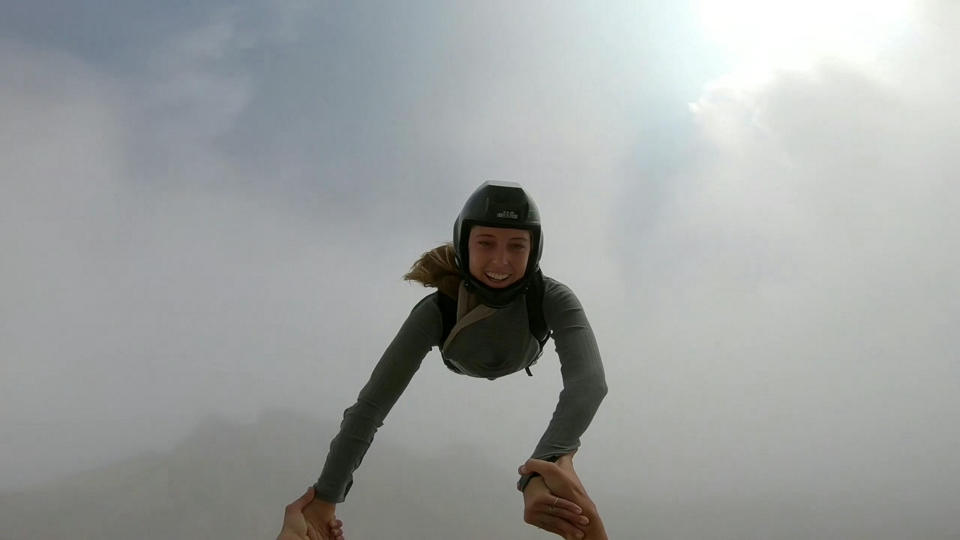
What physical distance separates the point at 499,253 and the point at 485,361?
0.90 m

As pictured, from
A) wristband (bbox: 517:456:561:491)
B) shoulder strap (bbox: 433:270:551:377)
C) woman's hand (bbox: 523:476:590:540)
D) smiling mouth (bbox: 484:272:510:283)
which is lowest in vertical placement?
woman's hand (bbox: 523:476:590:540)

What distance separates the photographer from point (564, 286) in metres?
4.62

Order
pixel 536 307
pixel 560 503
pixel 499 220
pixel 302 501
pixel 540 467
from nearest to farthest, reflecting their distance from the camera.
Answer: pixel 560 503, pixel 540 467, pixel 302 501, pixel 499 220, pixel 536 307

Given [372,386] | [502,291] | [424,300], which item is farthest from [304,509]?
[502,291]

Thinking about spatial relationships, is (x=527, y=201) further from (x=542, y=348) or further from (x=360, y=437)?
(x=360, y=437)

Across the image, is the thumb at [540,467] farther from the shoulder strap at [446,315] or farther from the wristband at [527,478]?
the shoulder strap at [446,315]

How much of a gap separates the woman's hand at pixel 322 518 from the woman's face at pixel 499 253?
1981mm

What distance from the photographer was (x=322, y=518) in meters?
4.35

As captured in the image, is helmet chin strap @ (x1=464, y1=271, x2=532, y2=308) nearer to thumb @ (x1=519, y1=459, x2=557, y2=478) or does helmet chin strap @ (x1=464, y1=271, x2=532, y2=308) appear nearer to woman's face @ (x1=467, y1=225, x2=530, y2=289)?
woman's face @ (x1=467, y1=225, x2=530, y2=289)

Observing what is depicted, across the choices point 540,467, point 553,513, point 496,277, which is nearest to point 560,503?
point 553,513

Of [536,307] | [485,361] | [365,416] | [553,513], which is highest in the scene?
[536,307]

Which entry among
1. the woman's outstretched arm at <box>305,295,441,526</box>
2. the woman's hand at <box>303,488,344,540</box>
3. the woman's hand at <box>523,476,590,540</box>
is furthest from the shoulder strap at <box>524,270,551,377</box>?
the woman's hand at <box>303,488,344,540</box>

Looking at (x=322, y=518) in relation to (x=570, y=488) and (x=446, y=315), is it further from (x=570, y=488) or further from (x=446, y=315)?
(x=570, y=488)

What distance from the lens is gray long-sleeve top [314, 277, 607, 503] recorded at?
3.74 metres
